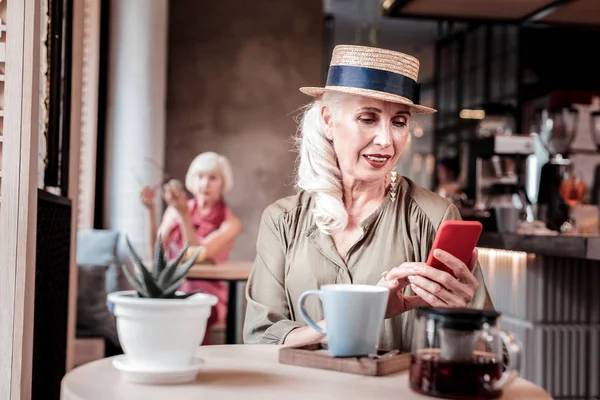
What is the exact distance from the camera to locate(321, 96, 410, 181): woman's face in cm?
195

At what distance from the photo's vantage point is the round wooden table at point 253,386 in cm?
118

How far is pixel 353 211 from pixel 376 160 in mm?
176

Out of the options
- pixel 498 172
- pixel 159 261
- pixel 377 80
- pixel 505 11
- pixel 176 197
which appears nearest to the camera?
pixel 159 261

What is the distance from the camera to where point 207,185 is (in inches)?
225

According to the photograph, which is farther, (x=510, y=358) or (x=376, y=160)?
(x=376, y=160)

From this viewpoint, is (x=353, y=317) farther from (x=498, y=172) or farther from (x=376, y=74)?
(x=498, y=172)

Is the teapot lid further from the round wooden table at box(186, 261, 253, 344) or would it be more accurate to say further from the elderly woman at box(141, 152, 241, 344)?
the elderly woman at box(141, 152, 241, 344)

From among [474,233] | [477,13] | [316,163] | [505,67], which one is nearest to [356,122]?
[316,163]

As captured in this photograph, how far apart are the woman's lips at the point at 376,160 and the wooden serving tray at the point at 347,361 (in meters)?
0.64

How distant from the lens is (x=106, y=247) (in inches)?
244

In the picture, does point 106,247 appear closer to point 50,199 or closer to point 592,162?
point 50,199

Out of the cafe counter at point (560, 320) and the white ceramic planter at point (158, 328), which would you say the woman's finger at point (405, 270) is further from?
the cafe counter at point (560, 320)

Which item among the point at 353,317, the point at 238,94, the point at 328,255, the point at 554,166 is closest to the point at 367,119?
the point at 328,255

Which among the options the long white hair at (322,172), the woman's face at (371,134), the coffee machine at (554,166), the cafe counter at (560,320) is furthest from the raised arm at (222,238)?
the woman's face at (371,134)
